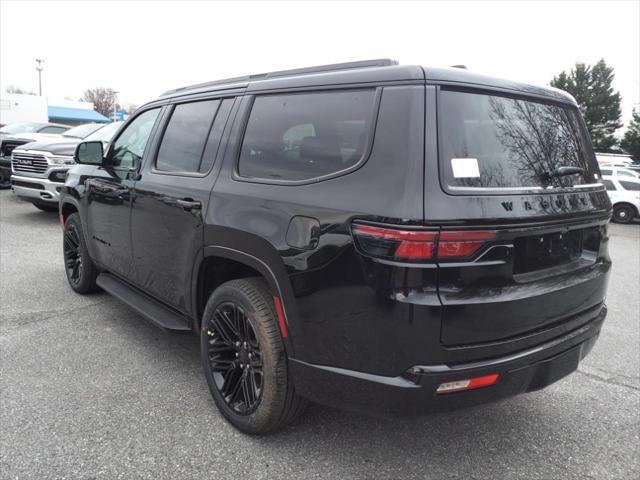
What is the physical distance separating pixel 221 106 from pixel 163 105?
0.84 metres

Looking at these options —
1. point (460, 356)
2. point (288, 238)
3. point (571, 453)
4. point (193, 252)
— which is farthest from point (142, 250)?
point (571, 453)

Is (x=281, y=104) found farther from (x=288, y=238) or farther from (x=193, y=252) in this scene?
(x=193, y=252)

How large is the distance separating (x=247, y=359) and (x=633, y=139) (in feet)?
164

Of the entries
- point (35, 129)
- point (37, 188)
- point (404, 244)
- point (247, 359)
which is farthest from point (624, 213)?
point (35, 129)

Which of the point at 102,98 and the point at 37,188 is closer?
the point at 37,188

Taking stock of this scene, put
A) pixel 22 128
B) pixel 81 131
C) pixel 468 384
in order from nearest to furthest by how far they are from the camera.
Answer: pixel 468 384, pixel 81 131, pixel 22 128

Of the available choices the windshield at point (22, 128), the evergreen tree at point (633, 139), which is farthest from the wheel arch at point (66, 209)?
the evergreen tree at point (633, 139)

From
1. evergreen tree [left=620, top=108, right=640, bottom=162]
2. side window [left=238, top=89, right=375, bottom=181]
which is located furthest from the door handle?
evergreen tree [left=620, top=108, right=640, bottom=162]

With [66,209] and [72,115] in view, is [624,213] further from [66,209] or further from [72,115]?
[72,115]

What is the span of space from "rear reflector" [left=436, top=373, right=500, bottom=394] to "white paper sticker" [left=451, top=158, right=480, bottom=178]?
0.81 m

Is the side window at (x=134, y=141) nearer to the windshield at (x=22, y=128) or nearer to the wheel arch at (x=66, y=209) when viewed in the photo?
the wheel arch at (x=66, y=209)

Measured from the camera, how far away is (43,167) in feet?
27.6

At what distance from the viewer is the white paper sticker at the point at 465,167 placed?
1952mm

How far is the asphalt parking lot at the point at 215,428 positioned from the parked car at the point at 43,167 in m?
5.18
